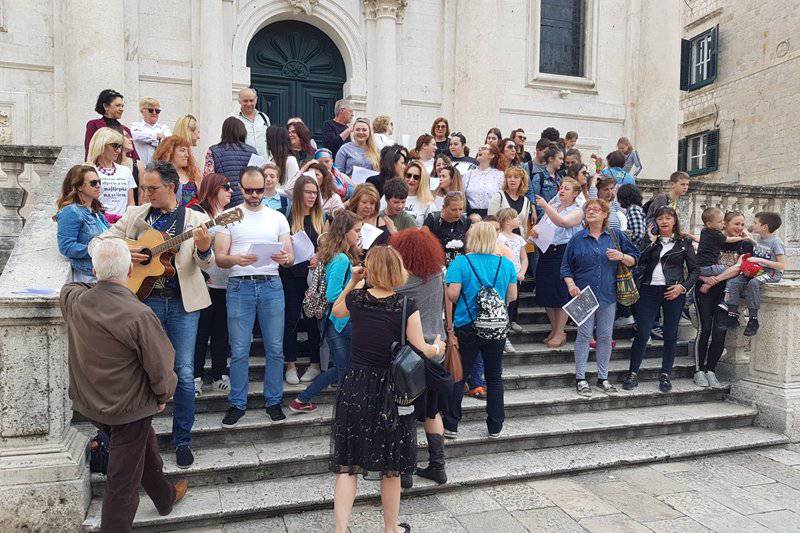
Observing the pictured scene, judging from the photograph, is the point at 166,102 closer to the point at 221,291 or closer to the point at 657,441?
the point at 221,291

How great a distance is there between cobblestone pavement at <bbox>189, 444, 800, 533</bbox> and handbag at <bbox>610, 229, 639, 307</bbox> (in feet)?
5.62

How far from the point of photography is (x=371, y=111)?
37.5ft

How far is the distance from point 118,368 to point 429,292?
2105 mm

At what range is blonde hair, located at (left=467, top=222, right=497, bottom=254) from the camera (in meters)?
5.05

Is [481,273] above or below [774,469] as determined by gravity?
above

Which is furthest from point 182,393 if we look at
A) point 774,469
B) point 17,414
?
point 774,469

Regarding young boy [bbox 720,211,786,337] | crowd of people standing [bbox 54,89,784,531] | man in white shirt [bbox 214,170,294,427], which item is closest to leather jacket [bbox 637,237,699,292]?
crowd of people standing [bbox 54,89,784,531]

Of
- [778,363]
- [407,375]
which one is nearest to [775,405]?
[778,363]

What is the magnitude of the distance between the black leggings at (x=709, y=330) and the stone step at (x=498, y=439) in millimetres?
475

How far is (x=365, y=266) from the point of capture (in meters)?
3.85

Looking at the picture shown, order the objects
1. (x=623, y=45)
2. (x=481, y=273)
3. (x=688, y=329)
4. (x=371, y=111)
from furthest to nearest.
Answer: (x=623, y=45) → (x=371, y=111) → (x=688, y=329) → (x=481, y=273)

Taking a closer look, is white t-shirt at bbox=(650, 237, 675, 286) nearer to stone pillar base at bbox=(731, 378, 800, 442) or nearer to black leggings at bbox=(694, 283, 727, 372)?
black leggings at bbox=(694, 283, 727, 372)

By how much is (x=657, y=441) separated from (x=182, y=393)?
428 cm

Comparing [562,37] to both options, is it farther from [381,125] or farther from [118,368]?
[118,368]
